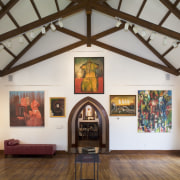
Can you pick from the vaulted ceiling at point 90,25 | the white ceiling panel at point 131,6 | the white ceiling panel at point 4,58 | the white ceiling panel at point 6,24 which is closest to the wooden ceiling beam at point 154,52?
the vaulted ceiling at point 90,25

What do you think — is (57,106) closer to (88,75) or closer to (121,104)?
(88,75)

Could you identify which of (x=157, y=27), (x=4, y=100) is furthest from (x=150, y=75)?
(x=4, y=100)

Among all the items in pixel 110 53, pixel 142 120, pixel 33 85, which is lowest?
pixel 142 120

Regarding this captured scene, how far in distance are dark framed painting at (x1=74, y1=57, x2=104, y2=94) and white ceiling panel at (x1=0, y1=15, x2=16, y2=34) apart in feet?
10.5

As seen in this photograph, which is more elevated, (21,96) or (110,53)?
(110,53)

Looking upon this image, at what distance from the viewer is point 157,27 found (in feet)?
19.0

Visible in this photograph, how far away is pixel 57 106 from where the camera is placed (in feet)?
28.6

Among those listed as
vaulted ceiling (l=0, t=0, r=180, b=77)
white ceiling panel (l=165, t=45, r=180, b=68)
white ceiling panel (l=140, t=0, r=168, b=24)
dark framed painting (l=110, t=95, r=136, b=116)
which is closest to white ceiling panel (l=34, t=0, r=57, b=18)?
vaulted ceiling (l=0, t=0, r=180, b=77)

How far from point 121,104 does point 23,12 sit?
531 cm

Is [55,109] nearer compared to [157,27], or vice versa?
[157,27]

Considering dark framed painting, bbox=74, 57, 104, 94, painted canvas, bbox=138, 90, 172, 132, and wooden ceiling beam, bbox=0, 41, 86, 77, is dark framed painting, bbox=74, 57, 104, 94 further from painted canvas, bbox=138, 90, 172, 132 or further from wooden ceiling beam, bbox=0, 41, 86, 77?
painted canvas, bbox=138, 90, 172, 132

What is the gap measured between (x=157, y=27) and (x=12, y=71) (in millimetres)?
6244

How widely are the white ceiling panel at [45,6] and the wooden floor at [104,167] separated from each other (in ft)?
17.3

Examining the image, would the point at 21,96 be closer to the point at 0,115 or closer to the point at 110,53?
the point at 0,115
